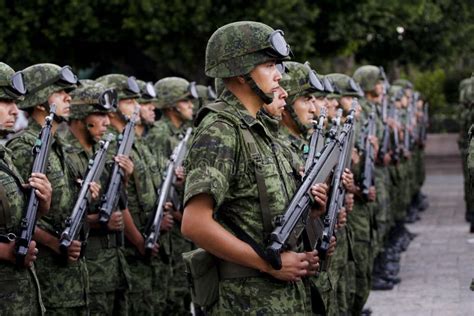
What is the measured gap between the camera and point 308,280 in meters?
6.04

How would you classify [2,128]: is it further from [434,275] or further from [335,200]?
[434,275]

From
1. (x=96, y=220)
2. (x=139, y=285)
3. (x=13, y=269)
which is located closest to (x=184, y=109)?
(x=139, y=285)

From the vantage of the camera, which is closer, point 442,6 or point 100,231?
point 100,231

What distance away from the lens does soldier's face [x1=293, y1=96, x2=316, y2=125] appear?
834cm

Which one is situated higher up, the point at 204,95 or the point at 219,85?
the point at 219,85

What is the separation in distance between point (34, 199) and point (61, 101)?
4.39 ft

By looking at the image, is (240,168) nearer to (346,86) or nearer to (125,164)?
(125,164)

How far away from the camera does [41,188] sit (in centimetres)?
687

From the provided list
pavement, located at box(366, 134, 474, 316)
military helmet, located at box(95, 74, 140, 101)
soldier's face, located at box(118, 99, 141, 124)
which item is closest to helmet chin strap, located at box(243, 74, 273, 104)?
soldier's face, located at box(118, 99, 141, 124)

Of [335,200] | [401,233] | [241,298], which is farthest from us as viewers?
[401,233]

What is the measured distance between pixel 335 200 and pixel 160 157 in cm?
407

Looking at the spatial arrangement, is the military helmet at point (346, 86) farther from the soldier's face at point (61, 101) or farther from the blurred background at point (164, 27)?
the blurred background at point (164, 27)

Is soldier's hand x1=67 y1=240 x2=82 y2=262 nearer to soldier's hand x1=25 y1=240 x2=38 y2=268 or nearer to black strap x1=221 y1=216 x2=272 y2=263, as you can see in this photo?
soldier's hand x1=25 y1=240 x2=38 y2=268

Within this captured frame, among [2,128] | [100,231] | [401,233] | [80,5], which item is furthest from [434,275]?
[80,5]
